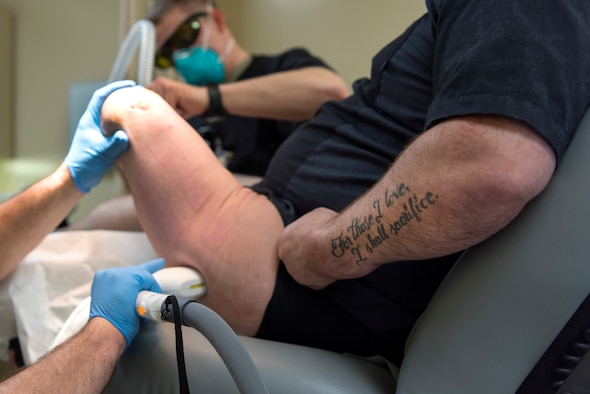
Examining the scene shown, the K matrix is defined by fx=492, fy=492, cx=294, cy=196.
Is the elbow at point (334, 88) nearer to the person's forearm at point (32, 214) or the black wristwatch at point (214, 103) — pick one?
the black wristwatch at point (214, 103)

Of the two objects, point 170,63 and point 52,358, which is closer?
point 52,358

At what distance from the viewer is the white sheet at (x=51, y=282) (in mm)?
932

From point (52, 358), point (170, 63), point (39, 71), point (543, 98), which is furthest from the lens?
point (39, 71)

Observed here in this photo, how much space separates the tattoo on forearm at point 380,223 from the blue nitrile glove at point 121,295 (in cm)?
30

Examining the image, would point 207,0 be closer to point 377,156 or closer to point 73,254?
point 73,254

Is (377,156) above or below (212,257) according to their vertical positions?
above

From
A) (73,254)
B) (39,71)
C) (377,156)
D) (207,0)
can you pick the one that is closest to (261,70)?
(207,0)

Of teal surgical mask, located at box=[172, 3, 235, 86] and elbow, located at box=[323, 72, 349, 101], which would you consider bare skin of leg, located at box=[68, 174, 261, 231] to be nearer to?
elbow, located at box=[323, 72, 349, 101]

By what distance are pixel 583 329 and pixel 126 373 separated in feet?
1.93

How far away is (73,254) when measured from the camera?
1.04 meters

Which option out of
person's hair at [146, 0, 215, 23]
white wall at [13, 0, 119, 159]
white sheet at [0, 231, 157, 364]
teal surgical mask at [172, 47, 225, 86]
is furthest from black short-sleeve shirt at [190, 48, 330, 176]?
white sheet at [0, 231, 157, 364]

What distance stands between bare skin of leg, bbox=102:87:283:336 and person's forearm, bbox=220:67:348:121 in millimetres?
745

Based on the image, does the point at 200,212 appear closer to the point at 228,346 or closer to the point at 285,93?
the point at 228,346

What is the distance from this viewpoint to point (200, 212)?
806 mm
